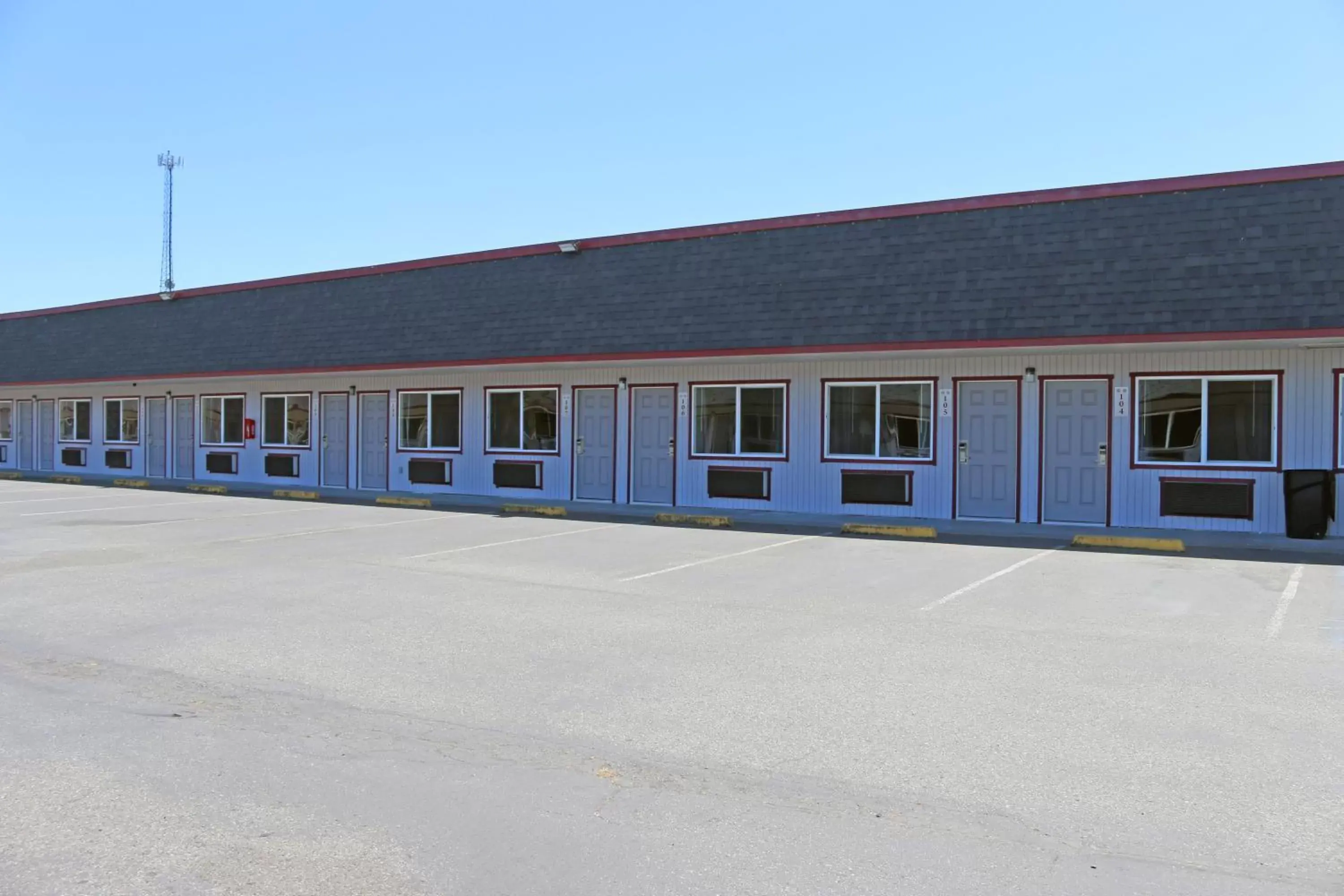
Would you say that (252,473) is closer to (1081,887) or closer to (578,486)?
(578,486)

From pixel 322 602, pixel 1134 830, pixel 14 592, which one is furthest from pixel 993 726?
pixel 14 592

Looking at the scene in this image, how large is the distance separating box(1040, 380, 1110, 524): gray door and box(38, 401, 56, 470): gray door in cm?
2959

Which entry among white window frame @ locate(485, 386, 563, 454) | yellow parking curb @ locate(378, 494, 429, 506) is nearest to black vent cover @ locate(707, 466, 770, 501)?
white window frame @ locate(485, 386, 563, 454)

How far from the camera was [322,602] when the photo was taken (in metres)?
9.44

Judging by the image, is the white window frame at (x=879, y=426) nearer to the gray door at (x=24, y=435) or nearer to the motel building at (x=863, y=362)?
the motel building at (x=863, y=362)

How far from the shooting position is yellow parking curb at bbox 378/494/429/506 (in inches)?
813

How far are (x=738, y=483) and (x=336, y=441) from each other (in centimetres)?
1100

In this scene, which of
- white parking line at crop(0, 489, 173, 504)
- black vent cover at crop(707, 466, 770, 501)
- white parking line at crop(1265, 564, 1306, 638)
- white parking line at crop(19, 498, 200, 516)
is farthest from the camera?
white parking line at crop(0, 489, 173, 504)

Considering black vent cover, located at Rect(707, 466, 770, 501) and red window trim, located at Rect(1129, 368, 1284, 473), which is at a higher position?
red window trim, located at Rect(1129, 368, 1284, 473)

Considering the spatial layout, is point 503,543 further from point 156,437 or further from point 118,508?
point 156,437

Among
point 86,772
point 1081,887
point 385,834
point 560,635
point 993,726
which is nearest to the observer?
point 1081,887

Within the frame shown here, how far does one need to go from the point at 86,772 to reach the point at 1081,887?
4364 mm

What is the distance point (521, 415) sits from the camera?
21.8m

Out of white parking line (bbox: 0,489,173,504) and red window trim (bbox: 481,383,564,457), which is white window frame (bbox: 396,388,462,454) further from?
white parking line (bbox: 0,489,173,504)
